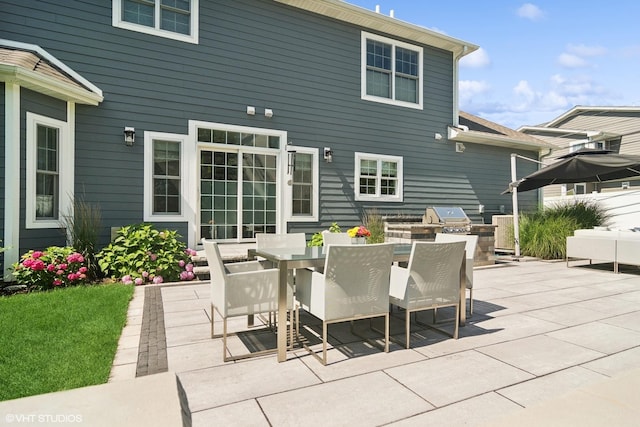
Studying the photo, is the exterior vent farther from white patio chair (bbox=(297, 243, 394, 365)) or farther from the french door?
white patio chair (bbox=(297, 243, 394, 365))

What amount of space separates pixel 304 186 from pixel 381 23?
422 cm

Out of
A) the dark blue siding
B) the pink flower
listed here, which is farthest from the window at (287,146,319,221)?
the pink flower

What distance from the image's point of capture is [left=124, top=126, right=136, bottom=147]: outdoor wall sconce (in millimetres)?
6367

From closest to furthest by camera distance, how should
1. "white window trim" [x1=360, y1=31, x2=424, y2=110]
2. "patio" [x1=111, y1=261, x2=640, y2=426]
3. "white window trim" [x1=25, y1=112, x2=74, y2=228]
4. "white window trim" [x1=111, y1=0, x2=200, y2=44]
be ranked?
"patio" [x1=111, y1=261, x2=640, y2=426] < "white window trim" [x1=25, y1=112, x2=74, y2=228] < "white window trim" [x1=111, y1=0, x2=200, y2=44] < "white window trim" [x1=360, y1=31, x2=424, y2=110]

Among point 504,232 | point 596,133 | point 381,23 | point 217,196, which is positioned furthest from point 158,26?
point 596,133

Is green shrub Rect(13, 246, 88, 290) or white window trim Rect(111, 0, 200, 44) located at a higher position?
white window trim Rect(111, 0, 200, 44)

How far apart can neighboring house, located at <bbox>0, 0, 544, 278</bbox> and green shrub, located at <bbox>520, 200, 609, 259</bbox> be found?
1966 millimetres

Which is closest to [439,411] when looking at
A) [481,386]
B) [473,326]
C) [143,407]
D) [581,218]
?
[481,386]

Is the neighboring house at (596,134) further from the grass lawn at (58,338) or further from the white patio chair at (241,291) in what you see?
the grass lawn at (58,338)

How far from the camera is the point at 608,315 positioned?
405 cm

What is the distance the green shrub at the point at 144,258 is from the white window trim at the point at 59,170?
2.96 feet

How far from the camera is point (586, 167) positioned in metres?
7.77

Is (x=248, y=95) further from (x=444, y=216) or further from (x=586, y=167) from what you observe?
(x=586, y=167)

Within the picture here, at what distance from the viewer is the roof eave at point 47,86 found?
4.84 m
